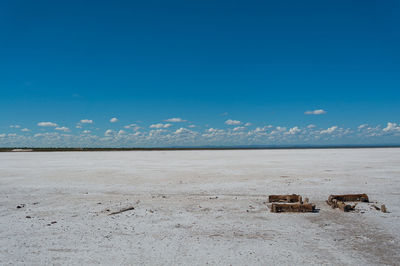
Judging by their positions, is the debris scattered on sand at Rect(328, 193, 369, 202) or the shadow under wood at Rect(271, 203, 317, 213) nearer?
the shadow under wood at Rect(271, 203, 317, 213)

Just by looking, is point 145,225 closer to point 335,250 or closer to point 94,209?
point 94,209

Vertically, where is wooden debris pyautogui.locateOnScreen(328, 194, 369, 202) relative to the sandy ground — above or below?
above

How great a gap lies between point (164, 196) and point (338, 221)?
19.3 ft

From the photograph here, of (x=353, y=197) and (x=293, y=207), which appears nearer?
(x=293, y=207)

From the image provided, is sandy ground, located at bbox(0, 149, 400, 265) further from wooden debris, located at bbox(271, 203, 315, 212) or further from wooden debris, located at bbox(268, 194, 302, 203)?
wooden debris, located at bbox(268, 194, 302, 203)

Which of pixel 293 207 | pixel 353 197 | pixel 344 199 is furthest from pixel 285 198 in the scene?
pixel 353 197

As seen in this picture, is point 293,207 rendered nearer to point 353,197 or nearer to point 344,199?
point 344,199

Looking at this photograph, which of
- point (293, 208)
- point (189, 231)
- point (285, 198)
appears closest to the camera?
point (189, 231)

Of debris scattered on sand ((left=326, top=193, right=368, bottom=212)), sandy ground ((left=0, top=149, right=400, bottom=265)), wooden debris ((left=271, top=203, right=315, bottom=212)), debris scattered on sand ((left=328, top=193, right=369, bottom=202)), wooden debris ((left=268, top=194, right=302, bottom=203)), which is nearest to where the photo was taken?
sandy ground ((left=0, top=149, right=400, bottom=265))

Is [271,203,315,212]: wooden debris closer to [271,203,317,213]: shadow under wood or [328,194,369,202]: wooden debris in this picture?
[271,203,317,213]: shadow under wood

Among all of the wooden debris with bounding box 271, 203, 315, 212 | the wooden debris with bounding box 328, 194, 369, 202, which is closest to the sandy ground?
the wooden debris with bounding box 271, 203, 315, 212

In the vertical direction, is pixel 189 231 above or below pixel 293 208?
below

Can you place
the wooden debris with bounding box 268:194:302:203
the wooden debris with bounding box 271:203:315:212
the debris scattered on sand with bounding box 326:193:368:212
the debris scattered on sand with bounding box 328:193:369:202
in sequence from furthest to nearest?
the debris scattered on sand with bounding box 328:193:369:202
the wooden debris with bounding box 268:194:302:203
the debris scattered on sand with bounding box 326:193:368:212
the wooden debris with bounding box 271:203:315:212

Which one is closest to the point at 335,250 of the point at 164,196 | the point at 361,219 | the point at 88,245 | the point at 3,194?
the point at 361,219
